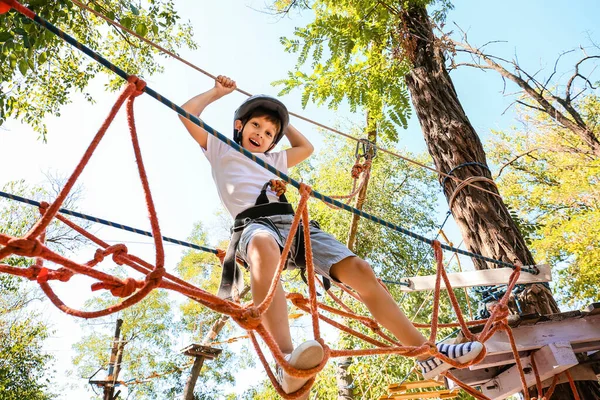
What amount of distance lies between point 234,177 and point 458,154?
5.62 feet

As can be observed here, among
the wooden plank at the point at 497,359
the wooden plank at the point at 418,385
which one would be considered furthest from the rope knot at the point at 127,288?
the wooden plank at the point at 418,385

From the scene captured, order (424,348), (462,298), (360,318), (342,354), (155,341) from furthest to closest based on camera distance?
(155,341) < (462,298) < (360,318) < (424,348) < (342,354)

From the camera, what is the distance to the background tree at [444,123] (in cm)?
275

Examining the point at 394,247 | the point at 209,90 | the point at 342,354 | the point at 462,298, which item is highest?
the point at 394,247

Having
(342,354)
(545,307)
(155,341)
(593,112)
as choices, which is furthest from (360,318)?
(155,341)

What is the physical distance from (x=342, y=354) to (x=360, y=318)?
880mm

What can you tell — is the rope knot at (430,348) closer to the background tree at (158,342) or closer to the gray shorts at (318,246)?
the gray shorts at (318,246)

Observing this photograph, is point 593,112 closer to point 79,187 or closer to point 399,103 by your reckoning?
point 399,103

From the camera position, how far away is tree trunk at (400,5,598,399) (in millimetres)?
2719

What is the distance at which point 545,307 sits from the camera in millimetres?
2572

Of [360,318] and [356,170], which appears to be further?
[356,170]

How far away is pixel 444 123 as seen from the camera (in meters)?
3.22

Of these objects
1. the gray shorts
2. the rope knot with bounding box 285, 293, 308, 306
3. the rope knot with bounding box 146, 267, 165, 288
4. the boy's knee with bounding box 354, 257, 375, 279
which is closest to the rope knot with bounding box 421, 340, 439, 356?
the boy's knee with bounding box 354, 257, 375, 279

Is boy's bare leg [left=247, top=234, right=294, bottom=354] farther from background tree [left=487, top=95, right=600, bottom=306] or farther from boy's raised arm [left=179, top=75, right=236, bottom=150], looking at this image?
background tree [left=487, top=95, right=600, bottom=306]
